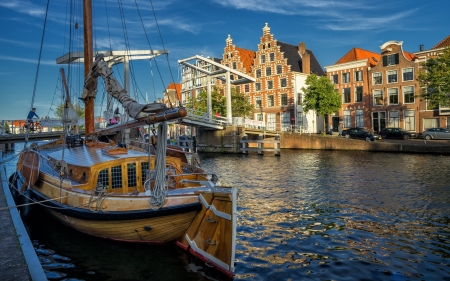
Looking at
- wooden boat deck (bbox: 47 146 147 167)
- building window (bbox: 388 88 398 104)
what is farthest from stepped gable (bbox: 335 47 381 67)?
wooden boat deck (bbox: 47 146 147 167)

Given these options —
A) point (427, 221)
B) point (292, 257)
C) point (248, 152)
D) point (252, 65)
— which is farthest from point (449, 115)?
point (292, 257)

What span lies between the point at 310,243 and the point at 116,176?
203 inches

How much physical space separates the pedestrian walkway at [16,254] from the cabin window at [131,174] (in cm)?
263

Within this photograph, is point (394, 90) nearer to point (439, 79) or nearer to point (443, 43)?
point (443, 43)

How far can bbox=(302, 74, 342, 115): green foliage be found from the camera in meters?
42.0

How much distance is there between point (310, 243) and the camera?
933 centimetres

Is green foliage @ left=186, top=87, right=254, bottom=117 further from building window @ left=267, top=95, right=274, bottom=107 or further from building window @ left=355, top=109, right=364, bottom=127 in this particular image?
building window @ left=355, top=109, right=364, bottom=127

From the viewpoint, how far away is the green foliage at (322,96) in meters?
42.0

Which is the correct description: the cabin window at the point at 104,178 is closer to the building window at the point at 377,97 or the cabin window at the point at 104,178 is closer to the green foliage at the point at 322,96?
the green foliage at the point at 322,96

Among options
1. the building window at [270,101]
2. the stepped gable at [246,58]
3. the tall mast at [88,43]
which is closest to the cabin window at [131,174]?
the tall mast at [88,43]

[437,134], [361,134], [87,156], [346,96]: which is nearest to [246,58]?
[346,96]

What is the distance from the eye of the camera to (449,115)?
125 ft

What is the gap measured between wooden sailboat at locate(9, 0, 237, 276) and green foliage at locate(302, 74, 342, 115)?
33461 millimetres

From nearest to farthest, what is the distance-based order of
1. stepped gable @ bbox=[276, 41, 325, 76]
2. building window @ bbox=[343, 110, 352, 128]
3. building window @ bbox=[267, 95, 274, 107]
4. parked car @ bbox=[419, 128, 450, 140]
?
parked car @ bbox=[419, 128, 450, 140] → building window @ bbox=[343, 110, 352, 128] → stepped gable @ bbox=[276, 41, 325, 76] → building window @ bbox=[267, 95, 274, 107]
